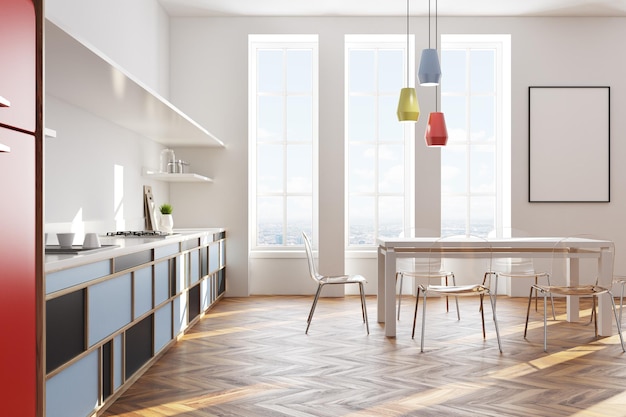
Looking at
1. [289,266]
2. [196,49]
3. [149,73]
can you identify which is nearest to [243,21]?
[196,49]

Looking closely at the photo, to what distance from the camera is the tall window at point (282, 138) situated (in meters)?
8.09

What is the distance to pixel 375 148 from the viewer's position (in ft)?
26.8

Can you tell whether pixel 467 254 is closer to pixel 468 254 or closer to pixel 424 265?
pixel 468 254

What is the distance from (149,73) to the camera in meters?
6.73

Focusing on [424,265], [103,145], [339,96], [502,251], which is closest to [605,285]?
[502,251]

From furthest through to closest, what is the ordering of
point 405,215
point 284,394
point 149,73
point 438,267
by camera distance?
1. point 405,215
2. point 149,73
3. point 438,267
4. point 284,394

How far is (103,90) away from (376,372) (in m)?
2.53

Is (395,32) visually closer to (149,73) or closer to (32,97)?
(149,73)

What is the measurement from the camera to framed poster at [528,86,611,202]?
773cm

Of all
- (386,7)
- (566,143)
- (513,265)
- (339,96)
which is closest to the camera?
(513,265)

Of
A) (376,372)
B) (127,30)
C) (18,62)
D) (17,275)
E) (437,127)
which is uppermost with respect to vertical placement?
(127,30)

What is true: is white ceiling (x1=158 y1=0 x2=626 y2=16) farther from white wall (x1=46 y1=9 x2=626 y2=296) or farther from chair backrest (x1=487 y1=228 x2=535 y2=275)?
chair backrest (x1=487 y1=228 x2=535 y2=275)

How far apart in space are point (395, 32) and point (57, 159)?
4.79 m

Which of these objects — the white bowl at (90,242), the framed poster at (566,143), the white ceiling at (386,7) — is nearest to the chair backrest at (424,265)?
the white bowl at (90,242)
